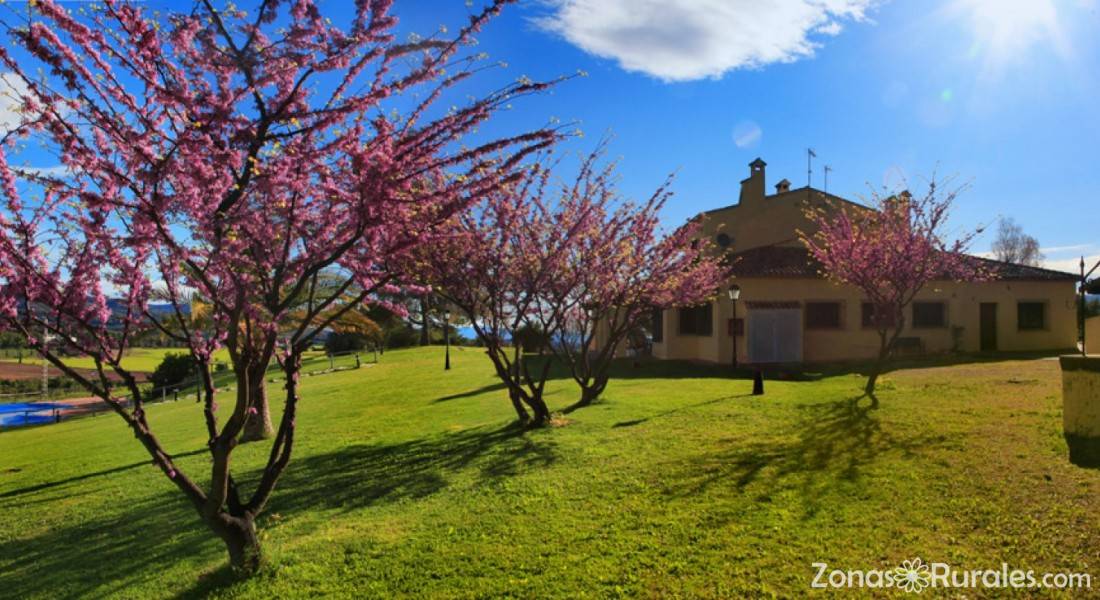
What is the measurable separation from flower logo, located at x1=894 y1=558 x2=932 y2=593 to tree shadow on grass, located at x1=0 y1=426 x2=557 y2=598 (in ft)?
15.2

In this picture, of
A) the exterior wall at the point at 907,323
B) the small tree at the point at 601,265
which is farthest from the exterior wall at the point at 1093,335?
the small tree at the point at 601,265

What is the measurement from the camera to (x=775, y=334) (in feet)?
73.5

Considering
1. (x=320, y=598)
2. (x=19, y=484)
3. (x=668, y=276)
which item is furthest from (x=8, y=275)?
(x=668, y=276)

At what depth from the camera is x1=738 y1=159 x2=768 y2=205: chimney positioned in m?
26.1

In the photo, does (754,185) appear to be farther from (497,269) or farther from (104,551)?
(104,551)

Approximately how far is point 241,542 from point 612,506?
340 centimetres

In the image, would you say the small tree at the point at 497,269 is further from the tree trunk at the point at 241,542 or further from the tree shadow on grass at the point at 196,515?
the tree trunk at the point at 241,542

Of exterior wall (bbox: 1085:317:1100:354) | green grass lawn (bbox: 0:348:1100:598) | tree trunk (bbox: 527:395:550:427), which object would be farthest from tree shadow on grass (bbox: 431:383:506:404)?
exterior wall (bbox: 1085:317:1100:354)

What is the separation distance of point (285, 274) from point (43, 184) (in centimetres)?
160

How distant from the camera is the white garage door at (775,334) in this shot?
22.2m

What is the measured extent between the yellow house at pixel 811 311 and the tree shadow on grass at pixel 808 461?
13227 mm

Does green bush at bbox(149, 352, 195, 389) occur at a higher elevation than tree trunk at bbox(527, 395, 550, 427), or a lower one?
lower

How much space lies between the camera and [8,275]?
4586 millimetres

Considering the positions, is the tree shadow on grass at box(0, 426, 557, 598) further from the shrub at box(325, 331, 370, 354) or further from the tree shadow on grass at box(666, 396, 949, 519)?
the shrub at box(325, 331, 370, 354)
